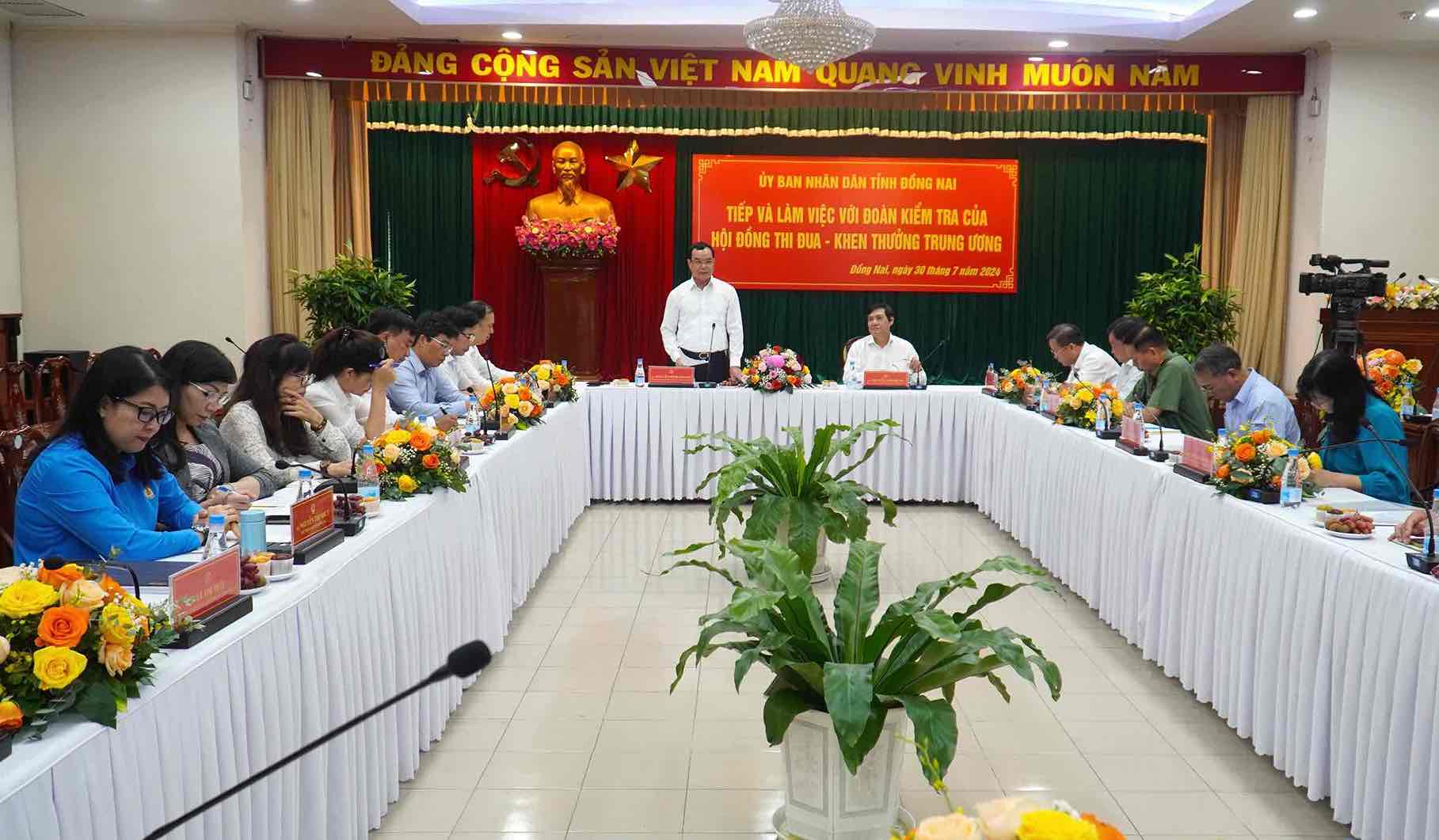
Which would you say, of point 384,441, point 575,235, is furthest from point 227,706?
point 575,235

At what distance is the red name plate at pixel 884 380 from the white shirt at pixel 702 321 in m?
0.86

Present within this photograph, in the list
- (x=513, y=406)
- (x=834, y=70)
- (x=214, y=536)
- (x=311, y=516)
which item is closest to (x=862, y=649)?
(x=311, y=516)

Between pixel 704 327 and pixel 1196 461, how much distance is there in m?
3.97

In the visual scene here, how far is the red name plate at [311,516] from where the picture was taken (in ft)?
8.64

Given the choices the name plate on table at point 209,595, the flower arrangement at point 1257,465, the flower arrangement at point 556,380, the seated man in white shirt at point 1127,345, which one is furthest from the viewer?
the flower arrangement at point 556,380

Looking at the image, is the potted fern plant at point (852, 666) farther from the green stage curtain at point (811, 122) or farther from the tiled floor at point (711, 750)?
the green stage curtain at point (811, 122)

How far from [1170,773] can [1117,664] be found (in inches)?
39.1

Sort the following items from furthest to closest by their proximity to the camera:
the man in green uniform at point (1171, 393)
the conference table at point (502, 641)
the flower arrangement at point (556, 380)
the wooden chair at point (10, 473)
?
the flower arrangement at point (556, 380) < the man in green uniform at point (1171, 393) < the wooden chair at point (10, 473) < the conference table at point (502, 641)

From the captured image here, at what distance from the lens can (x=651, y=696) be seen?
3.76 m

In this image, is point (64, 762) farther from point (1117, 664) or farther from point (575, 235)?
point (575, 235)

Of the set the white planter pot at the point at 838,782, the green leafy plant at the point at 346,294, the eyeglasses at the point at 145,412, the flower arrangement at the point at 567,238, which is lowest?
the white planter pot at the point at 838,782

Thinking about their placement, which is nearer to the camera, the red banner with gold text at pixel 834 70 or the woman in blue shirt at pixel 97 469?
the woman in blue shirt at pixel 97 469

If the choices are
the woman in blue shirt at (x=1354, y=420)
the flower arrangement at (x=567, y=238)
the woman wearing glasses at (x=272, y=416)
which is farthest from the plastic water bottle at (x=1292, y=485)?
the flower arrangement at (x=567, y=238)

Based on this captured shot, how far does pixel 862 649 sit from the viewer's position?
261 cm
